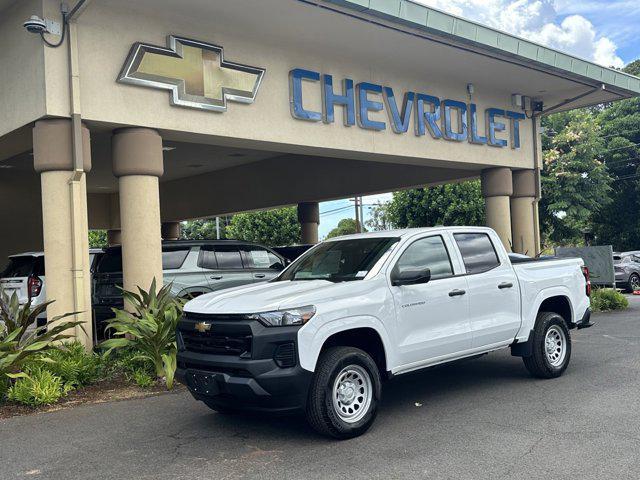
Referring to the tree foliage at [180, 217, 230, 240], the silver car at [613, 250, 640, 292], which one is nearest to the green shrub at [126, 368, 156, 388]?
the silver car at [613, 250, 640, 292]

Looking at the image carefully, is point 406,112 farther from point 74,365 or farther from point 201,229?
point 201,229

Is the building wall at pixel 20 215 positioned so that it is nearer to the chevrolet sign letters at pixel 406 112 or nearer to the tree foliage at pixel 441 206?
the chevrolet sign letters at pixel 406 112

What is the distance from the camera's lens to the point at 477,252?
7.11 meters

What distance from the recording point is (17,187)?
20047 millimetres

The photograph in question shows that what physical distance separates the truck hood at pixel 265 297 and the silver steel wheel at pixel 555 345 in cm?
323

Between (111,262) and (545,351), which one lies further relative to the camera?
(111,262)

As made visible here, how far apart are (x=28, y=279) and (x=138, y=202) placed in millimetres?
3115

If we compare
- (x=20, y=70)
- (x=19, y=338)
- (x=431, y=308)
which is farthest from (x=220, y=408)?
(x=20, y=70)

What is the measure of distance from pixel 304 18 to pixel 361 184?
8709 millimetres

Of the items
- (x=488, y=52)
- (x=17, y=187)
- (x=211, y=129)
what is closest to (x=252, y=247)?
(x=211, y=129)

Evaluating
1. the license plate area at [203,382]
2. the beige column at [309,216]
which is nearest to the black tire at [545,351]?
the license plate area at [203,382]

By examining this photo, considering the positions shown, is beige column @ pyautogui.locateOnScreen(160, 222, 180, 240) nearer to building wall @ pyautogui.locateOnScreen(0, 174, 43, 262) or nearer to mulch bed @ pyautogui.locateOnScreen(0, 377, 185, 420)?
building wall @ pyautogui.locateOnScreen(0, 174, 43, 262)

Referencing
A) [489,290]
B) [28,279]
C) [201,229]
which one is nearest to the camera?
[489,290]

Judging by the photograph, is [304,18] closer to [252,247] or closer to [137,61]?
[137,61]
